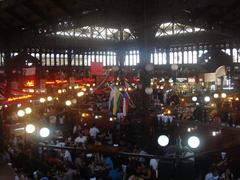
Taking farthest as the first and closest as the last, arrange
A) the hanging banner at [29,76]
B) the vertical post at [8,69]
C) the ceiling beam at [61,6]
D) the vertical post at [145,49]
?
the hanging banner at [29,76] → the vertical post at [8,69] → the ceiling beam at [61,6] → the vertical post at [145,49]

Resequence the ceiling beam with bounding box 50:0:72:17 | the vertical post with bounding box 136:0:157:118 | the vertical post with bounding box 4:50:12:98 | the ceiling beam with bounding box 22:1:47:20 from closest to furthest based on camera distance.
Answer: the vertical post with bounding box 136:0:157:118
the ceiling beam with bounding box 22:1:47:20
the ceiling beam with bounding box 50:0:72:17
the vertical post with bounding box 4:50:12:98

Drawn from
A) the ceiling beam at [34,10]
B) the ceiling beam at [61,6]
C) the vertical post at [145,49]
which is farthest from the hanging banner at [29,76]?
the vertical post at [145,49]

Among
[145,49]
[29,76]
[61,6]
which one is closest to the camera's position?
[145,49]

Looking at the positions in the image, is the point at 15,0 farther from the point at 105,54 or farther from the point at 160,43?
the point at 105,54

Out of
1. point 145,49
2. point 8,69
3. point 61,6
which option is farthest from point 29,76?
point 145,49

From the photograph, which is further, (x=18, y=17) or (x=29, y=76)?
(x=29, y=76)

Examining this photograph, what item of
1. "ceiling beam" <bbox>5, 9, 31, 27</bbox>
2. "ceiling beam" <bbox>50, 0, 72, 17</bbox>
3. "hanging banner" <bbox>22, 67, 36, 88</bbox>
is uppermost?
"ceiling beam" <bbox>50, 0, 72, 17</bbox>

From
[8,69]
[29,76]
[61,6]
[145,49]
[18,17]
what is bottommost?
[29,76]

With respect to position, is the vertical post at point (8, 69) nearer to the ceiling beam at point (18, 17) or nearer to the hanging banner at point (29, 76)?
the hanging banner at point (29, 76)

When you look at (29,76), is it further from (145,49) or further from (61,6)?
(145,49)

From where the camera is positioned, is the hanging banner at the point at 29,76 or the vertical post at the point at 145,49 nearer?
the vertical post at the point at 145,49

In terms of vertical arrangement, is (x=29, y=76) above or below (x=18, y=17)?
below

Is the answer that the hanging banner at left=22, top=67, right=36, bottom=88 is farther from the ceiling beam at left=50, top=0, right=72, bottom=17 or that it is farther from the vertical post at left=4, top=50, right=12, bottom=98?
the ceiling beam at left=50, top=0, right=72, bottom=17

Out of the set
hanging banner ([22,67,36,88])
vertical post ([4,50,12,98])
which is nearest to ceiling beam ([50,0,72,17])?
vertical post ([4,50,12,98])
